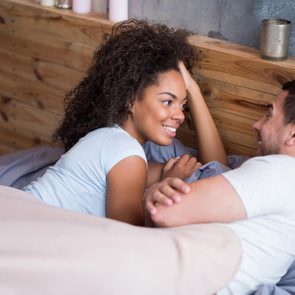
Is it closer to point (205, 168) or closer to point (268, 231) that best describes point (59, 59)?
point (205, 168)

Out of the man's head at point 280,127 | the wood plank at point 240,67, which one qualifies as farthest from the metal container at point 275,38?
the man's head at point 280,127

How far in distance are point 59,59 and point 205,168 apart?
0.81m

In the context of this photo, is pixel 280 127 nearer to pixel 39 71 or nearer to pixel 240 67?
pixel 240 67

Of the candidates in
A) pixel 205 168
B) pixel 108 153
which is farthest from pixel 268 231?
pixel 108 153

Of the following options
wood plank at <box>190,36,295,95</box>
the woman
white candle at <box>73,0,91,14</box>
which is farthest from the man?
white candle at <box>73,0,91,14</box>

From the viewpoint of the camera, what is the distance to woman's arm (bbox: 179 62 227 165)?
171 centimetres

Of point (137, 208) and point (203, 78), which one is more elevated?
point (203, 78)

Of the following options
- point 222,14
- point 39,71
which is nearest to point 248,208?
point 222,14

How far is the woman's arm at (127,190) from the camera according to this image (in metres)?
1.43

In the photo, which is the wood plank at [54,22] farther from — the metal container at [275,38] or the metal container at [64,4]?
the metal container at [275,38]

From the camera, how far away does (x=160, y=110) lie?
1606 millimetres

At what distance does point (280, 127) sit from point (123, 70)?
49 centimetres

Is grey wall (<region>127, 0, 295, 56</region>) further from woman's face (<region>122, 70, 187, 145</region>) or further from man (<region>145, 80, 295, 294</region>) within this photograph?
man (<region>145, 80, 295, 294</region>)

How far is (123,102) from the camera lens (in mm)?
1635
